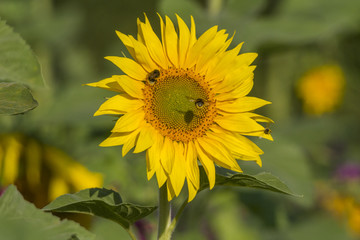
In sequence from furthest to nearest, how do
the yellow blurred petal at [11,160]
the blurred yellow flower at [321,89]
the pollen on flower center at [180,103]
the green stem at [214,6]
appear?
the blurred yellow flower at [321,89] → the green stem at [214,6] → the yellow blurred petal at [11,160] → the pollen on flower center at [180,103]

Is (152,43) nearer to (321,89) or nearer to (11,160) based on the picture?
(11,160)

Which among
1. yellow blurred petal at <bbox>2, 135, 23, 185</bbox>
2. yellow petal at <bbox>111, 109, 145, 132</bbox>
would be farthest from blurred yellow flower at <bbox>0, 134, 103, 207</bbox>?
yellow petal at <bbox>111, 109, 145, 132</bbox>

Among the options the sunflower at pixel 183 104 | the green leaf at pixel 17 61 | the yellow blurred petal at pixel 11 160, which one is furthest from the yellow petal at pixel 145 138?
the yellow blurred petal at pixel 11 160

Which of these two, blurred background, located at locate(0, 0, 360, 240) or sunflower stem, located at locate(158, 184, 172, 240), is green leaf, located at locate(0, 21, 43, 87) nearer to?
blurred background, located at locate(0, 0, 360, 240)

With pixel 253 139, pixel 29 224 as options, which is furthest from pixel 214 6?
pixel 29 224

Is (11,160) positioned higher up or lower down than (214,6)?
lower down

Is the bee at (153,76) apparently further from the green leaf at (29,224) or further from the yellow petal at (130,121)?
the green leaf at (29,224)

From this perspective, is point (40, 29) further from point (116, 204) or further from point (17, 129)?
point (116, 204)
